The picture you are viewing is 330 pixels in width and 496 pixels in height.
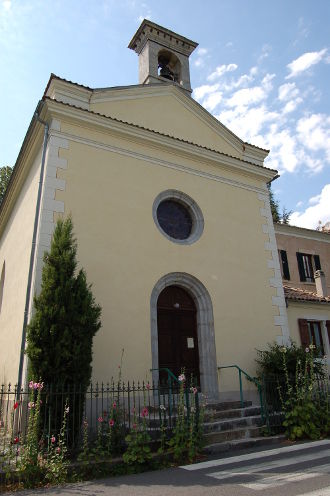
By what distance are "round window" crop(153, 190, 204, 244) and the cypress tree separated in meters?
3.80

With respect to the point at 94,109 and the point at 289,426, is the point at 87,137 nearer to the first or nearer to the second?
the point at 94,109

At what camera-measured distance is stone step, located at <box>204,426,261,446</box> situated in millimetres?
6750

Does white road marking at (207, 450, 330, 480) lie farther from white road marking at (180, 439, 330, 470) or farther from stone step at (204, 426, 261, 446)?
stone step at (204, 426, 261, 446)

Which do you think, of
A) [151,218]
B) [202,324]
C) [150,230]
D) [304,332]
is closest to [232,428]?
[202,324]

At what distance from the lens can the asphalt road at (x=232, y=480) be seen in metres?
4.37

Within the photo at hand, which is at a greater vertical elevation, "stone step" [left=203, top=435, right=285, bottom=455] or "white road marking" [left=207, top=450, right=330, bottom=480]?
"stone step" [left=203, top=435, right=285, bottom=455]

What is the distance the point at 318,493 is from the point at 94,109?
9.17m

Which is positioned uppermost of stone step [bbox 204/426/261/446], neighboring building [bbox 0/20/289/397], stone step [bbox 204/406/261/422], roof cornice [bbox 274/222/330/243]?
roof cornice [bbox 274/222/330/243]

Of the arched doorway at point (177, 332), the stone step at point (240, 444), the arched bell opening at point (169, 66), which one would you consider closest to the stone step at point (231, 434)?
the stone step at point (240, 444)

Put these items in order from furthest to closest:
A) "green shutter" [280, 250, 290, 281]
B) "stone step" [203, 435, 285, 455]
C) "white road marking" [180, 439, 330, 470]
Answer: "green shutter" [280, 250, 290, 281] → "stone step" [203, 435, 285, 455] → "white road marking" [180, 439, 330, 470]

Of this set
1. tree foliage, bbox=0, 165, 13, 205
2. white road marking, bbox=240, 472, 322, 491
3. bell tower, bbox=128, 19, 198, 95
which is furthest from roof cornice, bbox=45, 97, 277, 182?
tree foliage, bbox=0, 165, 13, 205

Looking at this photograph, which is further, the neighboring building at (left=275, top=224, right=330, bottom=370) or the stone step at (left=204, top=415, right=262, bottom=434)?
the neighboring building at (left=275, top=224, right=330, bottom=370)

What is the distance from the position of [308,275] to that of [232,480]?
15.9 m

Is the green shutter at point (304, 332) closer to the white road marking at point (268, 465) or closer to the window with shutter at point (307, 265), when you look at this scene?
the white road marking at point (268, 465)
